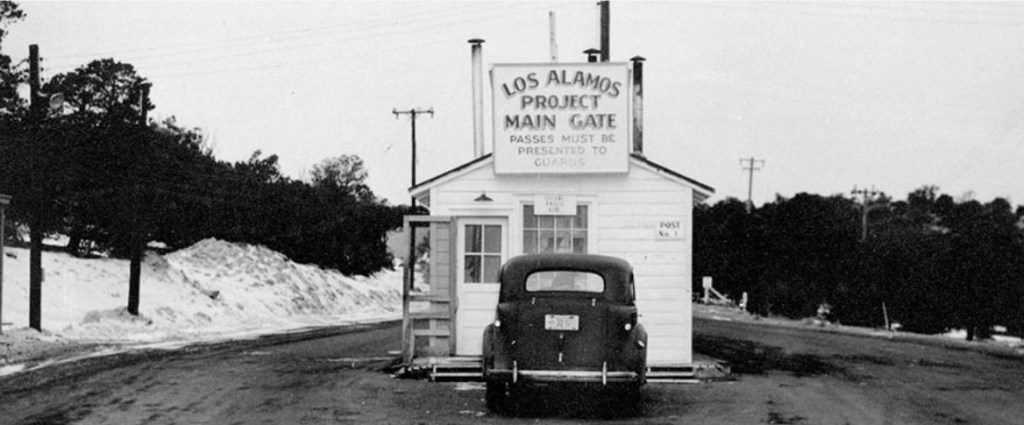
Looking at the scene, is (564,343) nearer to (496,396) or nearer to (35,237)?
(496,396)

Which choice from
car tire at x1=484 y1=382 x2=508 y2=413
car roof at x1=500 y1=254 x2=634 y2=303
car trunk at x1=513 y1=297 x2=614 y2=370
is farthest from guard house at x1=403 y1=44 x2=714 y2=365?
car trunk at x1=513 y1=297 x2=614 y2=370

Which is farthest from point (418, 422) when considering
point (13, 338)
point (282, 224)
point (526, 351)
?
point (282, 224)

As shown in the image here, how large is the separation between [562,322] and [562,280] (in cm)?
110

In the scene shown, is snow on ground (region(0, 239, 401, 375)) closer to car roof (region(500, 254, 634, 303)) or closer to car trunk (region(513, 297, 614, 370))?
car roof (region(500, 254, 634, 303))

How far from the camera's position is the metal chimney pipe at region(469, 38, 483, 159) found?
68.9 feet

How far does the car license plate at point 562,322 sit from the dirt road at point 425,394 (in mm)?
1008

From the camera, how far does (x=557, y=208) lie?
1847cm

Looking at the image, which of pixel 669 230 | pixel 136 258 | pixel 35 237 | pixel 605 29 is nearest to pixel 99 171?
pixel 136 258

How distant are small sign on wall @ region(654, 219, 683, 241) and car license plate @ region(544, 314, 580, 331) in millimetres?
5109

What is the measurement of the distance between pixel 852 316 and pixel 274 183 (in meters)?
29.2

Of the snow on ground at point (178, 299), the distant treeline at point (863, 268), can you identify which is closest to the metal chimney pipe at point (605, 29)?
the snow on ground at point (178, 299)

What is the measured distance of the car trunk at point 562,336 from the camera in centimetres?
1340

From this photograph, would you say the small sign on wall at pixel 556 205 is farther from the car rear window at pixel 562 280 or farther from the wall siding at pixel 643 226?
the car rear window at pixel 562 280

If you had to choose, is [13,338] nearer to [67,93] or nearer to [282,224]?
[67,93]
